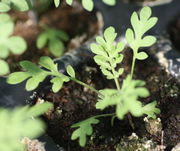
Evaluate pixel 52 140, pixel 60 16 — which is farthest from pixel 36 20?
pixel 52 140

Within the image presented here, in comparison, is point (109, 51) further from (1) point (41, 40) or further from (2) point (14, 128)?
(1) point (41, 40)

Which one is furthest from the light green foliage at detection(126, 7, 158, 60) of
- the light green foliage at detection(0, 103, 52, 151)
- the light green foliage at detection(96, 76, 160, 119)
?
the light green foliage at detection(0, 103, 52, 151)

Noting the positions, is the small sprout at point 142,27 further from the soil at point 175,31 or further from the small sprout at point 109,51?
the soil at point 175,31

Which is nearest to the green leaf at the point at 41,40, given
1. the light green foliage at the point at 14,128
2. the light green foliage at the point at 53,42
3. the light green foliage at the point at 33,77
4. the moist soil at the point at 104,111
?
the light green foliage at the point at 53,42

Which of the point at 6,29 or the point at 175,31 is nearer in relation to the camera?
the point at 6,29

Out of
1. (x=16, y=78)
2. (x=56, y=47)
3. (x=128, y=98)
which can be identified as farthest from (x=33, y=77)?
(x=56, y=47)

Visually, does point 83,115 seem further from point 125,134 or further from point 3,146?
point 3,146

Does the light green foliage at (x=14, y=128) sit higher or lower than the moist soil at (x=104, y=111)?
higher
